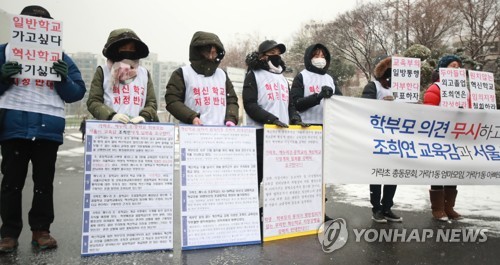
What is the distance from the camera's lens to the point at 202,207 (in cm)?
374

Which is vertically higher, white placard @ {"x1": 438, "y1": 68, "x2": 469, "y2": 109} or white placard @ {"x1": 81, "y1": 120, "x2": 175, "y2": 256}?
white placard @ {"x1": 438, "y1": 68, "x2": 469, "y2": 109}

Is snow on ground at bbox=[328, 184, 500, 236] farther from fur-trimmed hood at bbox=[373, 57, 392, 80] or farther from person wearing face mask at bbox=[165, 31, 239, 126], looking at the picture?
person wearing face mask at bbox=[165, 31, 239, 126]

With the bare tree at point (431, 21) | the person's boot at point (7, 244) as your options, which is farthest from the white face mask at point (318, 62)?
the bare tree at point (431, 21)

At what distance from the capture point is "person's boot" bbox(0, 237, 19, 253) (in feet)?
11.5

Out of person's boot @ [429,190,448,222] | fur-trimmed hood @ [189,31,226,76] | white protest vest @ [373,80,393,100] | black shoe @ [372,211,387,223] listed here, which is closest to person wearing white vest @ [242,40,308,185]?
fur-trimmed hood @ [189,31,226,76]

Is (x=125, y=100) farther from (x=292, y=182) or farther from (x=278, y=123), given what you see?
(x=292, y=182)

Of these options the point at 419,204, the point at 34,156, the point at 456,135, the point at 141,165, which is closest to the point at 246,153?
the point at 141,165

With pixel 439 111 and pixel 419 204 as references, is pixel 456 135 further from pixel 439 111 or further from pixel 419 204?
pixel 419 204

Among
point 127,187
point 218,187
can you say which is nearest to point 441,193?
point 218,187

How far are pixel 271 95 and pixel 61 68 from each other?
2.15m

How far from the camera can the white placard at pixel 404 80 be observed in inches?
198

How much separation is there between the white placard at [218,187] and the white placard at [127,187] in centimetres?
17

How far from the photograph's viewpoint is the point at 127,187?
356cm

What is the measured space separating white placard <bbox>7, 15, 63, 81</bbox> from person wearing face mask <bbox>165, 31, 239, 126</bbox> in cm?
109
